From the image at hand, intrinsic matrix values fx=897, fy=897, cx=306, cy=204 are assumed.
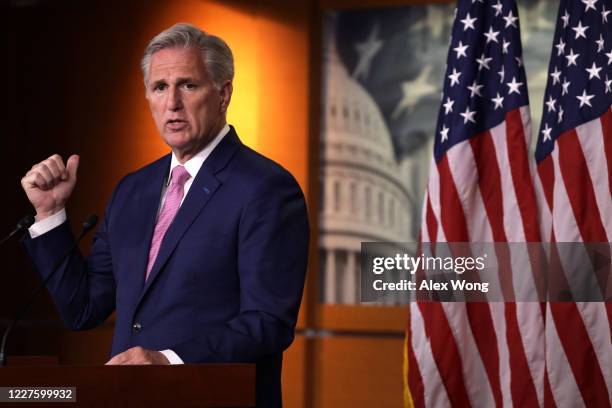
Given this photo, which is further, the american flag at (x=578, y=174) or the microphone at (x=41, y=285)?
the american flag at (x=578, y=174)

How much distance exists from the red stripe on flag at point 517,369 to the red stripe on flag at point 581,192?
1.39ft

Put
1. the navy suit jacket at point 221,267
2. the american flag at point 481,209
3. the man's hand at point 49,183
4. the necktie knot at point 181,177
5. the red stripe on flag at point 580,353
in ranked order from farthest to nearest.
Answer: the american flag at point 481,209 < the red stripe on flag at point 580,353 < the necktie knot at point 181,177 < the man's hand at point 49,183 < the navy suit jacket at point 221,267

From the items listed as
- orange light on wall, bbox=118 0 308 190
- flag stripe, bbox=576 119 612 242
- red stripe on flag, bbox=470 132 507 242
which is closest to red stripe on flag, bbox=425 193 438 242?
red stripe on flag, bbox=470 132 507 242

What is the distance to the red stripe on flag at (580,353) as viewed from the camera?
346 cm

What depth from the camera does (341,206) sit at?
439 cm

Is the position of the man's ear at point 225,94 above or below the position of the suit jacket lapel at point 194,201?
above

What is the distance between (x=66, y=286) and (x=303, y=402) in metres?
2.25

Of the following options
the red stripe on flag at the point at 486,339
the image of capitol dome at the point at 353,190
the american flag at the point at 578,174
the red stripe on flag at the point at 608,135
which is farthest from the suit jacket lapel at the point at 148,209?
the image of capitol dome at the point at 353,190

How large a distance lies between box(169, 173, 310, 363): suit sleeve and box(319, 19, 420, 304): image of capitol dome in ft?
7.08

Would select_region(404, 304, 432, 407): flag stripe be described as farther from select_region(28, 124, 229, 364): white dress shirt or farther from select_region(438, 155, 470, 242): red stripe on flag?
select_region(28, 124, 229, 364): white dress shirt

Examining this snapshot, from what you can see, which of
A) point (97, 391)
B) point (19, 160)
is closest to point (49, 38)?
point (19, 160)

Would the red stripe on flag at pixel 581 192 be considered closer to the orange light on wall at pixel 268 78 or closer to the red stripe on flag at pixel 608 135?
the red stripe on flag at pixel 608 135

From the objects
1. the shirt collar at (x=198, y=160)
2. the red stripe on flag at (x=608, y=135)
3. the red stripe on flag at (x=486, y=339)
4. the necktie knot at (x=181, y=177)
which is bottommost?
the red stripe on flag at (x=486, y=339)

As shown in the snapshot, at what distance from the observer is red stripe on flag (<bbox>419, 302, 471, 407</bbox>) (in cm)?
361
